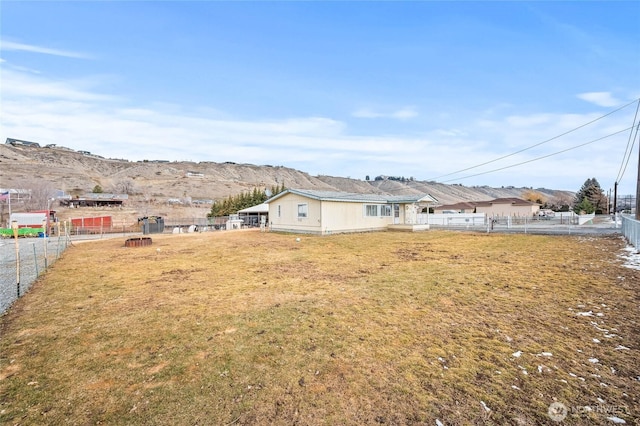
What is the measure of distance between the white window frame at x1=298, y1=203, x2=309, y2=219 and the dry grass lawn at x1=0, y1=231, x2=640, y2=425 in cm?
1447

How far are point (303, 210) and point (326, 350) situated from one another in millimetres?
19263

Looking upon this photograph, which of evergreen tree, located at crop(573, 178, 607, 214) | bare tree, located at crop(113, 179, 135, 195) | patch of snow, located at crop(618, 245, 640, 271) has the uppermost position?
bare tree, located at crop(113, 179, 135, 195)

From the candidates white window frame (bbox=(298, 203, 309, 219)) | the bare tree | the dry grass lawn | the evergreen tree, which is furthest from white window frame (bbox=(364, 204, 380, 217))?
the bare tree

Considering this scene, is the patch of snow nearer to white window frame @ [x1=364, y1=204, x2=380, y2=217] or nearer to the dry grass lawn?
the dry grass lawn

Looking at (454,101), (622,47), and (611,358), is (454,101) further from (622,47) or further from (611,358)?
(611,358)

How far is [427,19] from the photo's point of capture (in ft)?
53.2

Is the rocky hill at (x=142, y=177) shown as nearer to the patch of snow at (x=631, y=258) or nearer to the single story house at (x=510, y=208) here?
the single story house at (x=510, y=208)

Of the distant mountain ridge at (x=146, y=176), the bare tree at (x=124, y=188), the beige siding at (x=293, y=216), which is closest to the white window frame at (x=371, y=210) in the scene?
the beige siding at (x=293, y=216)

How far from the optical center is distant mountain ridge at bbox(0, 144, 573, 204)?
6806 cm

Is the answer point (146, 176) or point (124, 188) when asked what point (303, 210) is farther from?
point (146, 176)

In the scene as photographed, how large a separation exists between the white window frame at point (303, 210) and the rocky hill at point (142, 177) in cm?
5183

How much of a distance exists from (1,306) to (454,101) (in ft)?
102

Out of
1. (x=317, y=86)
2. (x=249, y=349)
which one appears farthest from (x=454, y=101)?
(x=249, y=349)

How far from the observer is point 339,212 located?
894 inches
